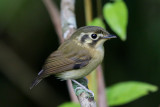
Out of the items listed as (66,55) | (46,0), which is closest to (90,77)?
(66,55)

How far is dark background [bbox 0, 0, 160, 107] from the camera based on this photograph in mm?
5266

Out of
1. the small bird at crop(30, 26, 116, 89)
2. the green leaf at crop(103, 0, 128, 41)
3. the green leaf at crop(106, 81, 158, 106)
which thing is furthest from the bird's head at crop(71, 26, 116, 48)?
the green leaf at crop(106, 81, 158, 106)

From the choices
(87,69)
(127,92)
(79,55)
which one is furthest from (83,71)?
(127,92)

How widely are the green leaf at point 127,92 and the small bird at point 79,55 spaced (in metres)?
0.42

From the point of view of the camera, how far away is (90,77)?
3.85 meters

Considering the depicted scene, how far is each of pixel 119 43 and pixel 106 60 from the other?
1.22ft

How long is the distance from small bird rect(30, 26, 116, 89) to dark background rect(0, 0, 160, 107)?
172 centimetres

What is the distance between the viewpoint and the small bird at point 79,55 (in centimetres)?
361

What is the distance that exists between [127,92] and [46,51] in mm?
2240

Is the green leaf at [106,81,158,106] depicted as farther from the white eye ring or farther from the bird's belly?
the white eye ring

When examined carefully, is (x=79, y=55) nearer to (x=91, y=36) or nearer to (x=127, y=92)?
(x=91, y=36)

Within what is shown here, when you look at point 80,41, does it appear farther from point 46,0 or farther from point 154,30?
point 154,30

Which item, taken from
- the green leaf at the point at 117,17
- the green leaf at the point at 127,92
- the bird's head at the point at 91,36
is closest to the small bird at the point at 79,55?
the bird's head at the point at 91,36

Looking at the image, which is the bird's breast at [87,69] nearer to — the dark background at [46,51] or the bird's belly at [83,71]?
the bird's belly at [83,71]
